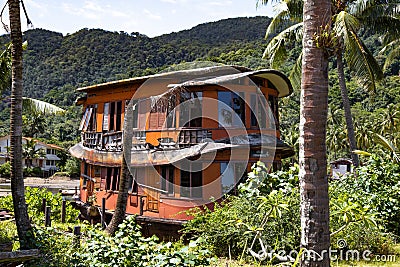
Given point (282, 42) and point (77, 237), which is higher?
point (282, 42)

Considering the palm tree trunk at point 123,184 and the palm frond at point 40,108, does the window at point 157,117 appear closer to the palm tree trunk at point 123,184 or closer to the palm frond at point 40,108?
the palm tree trunk at point 123,184

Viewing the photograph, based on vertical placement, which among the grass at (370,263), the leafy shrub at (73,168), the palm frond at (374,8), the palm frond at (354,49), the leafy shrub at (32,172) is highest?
the palm frond at (374,8)

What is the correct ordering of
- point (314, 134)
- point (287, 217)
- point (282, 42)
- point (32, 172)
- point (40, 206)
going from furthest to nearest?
point (32, 172), point (40, 206), point (282, 42), point (287, 217), point (314, 134)

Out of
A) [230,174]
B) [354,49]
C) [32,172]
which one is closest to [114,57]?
[32,172]

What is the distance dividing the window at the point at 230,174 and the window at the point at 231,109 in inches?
56.3

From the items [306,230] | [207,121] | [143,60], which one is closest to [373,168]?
[207,121]

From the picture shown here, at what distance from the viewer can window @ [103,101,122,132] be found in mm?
18625

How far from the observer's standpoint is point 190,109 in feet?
51.9

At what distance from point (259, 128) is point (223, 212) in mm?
5928

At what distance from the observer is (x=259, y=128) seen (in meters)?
16.0

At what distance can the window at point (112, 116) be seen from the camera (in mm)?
18625

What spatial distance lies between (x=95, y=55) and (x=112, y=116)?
87661 millimetres

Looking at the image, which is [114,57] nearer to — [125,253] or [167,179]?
[167,179]

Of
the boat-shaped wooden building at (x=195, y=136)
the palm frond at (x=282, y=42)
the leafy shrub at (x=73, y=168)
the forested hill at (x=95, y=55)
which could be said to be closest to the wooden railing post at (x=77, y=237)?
the boat-shaped wooden building at (x=195, y=136)
